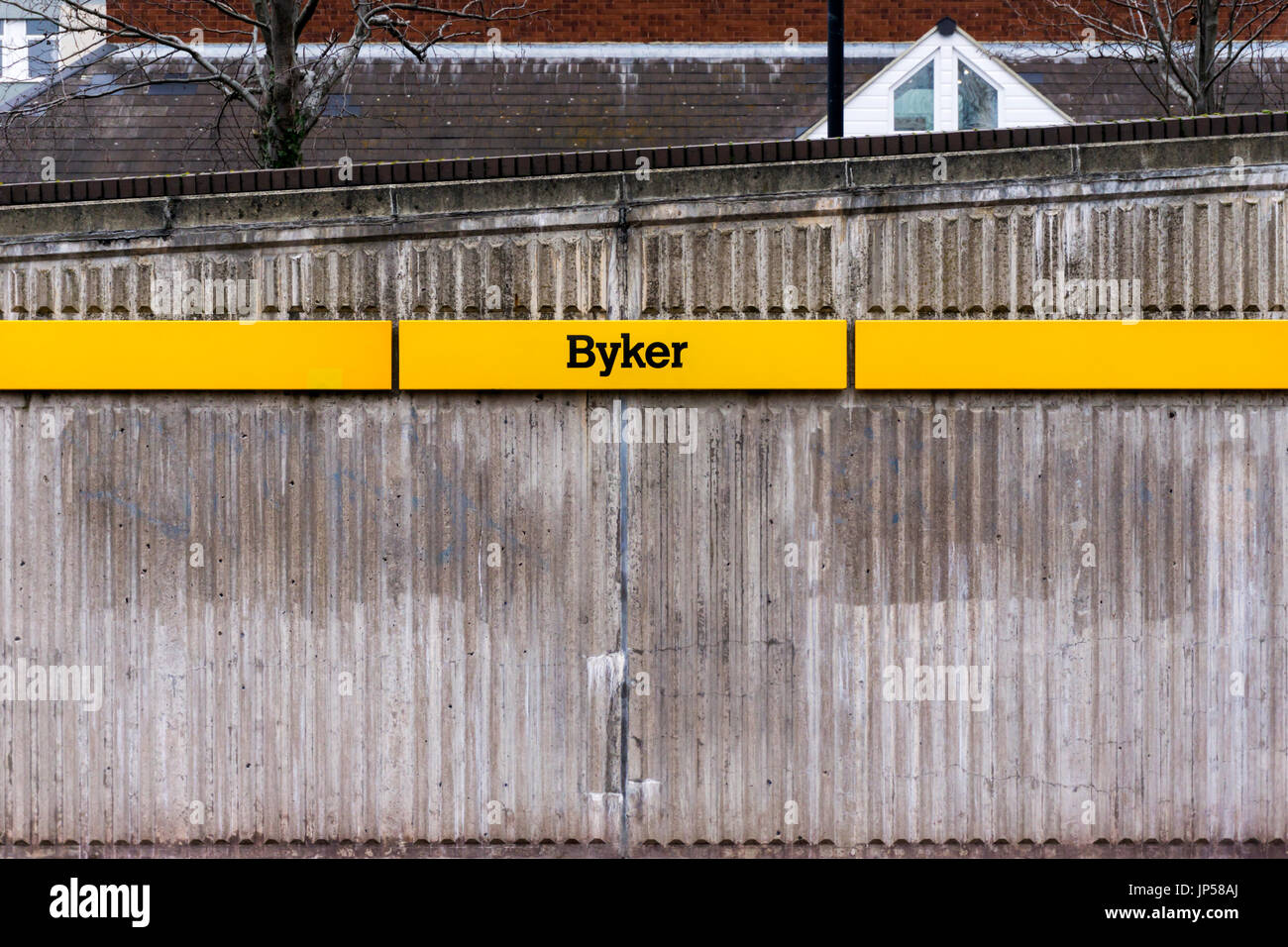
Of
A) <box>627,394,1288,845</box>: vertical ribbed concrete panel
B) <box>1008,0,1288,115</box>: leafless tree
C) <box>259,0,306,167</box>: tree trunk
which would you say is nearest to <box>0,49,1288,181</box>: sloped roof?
<box>1008,0,1288,115</box>: leafless tree

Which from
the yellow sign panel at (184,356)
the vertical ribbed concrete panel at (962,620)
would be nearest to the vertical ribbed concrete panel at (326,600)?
the yellow sign panel at (184,356)

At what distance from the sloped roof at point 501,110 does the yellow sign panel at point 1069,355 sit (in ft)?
27.6

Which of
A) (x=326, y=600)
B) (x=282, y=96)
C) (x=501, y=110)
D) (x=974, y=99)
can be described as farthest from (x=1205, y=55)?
(x=326, y=600)

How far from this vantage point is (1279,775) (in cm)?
661

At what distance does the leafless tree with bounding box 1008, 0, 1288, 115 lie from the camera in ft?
37.6

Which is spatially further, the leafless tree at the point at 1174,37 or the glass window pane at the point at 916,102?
the glass window pane at the point at 916,102

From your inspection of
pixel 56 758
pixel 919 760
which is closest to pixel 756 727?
pixel 919 760

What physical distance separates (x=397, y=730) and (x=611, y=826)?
4.01 ft

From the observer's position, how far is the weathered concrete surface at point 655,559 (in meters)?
6.59

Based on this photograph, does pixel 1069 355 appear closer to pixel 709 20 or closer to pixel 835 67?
pixel 835 67

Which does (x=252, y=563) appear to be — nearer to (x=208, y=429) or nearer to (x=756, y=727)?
(x=208, y=429)

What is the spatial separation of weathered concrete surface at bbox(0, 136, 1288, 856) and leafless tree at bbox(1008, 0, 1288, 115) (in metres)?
5.73

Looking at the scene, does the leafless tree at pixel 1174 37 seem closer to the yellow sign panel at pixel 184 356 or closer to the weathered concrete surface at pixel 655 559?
the weathered concrete surface at pixel 655 559

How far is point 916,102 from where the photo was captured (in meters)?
15.2
